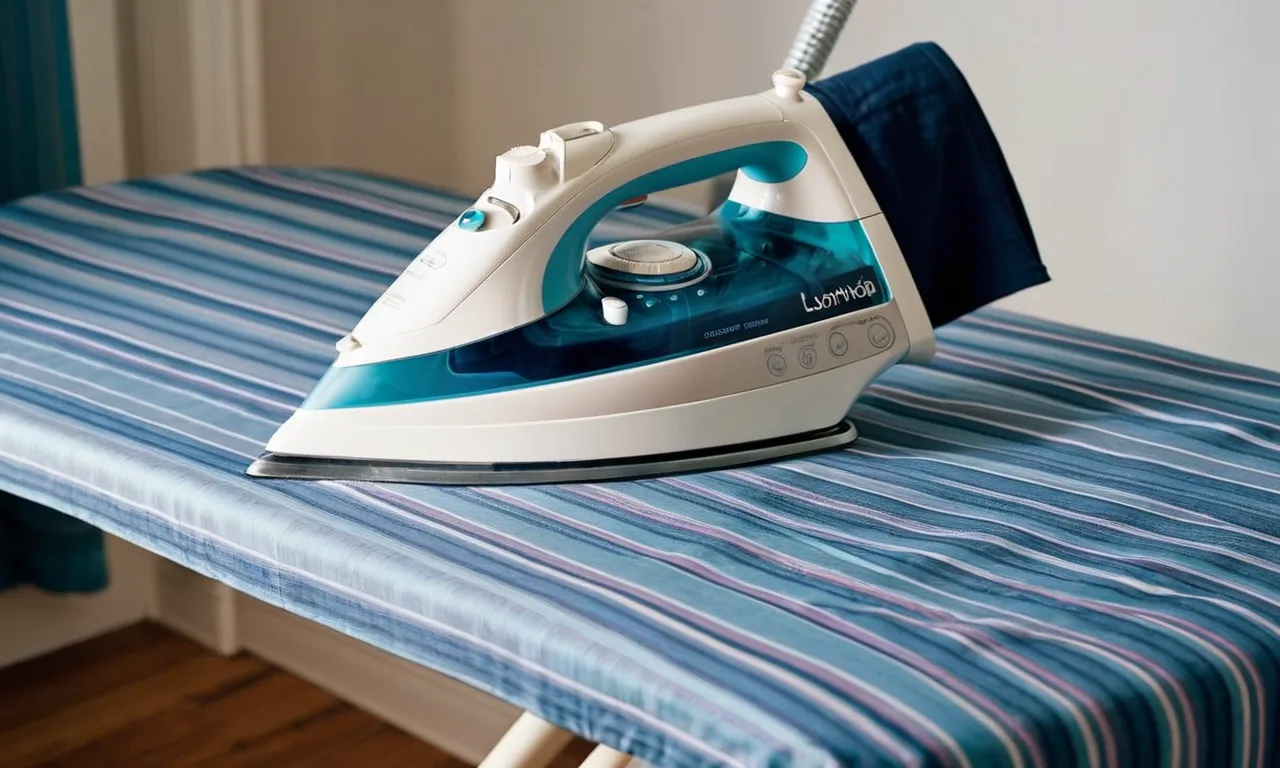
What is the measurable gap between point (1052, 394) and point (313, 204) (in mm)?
734

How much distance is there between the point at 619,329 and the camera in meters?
0.88

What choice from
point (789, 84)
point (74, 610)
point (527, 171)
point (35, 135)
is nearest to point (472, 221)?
point (527, 171)

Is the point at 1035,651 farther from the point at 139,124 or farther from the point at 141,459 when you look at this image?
the point at 139,124

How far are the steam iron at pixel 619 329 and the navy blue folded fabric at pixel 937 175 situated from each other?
3cm

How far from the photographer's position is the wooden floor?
179 cm

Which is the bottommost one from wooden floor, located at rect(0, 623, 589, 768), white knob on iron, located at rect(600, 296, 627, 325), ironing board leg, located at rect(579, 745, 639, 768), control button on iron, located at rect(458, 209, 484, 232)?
wooden floor, located at rect(0, 623, 589, 768)

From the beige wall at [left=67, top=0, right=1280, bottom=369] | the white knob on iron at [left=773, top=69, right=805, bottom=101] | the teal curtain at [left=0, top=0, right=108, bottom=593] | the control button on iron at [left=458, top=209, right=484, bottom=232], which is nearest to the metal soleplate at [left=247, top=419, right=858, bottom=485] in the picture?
the control button on iron at [left=458, top=209, right=484, bottom=232]

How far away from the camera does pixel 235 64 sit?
177 cm

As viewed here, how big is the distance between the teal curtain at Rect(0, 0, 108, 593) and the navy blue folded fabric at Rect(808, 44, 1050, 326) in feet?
3.43

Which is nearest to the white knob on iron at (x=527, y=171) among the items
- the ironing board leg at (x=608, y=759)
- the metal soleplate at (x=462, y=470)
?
the metal soleplate at (x=462, y=470)

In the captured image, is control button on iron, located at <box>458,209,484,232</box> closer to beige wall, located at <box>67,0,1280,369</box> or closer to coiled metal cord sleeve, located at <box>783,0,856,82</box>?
coiled metal cord sleeve, located at <box>783,0,856,82</box>

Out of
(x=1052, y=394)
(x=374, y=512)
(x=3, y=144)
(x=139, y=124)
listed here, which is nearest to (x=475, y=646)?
(x=374, y=512)

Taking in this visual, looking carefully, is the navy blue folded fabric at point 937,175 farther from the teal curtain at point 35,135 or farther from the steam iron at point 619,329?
the teal curtain at point 35,135

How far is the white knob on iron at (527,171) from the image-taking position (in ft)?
2.79
